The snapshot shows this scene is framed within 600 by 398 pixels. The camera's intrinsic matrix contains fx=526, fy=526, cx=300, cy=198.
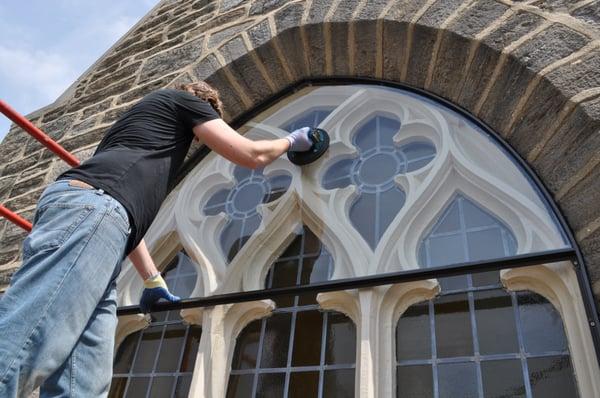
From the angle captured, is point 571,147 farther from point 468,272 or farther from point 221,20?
point 221,20

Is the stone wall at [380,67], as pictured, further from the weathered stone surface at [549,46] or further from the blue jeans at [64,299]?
the blue jeans at [64,299]

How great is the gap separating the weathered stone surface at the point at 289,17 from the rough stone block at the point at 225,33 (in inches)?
10.2

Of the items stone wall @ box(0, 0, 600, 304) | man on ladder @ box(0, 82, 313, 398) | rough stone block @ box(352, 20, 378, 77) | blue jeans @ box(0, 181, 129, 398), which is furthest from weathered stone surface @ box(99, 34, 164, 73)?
blue jeans @ box(0, 181, 129, 398)

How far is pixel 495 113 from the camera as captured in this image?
91.9 inches

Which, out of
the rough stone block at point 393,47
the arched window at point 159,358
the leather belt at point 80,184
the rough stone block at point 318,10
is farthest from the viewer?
the rough stone block at point 318,10

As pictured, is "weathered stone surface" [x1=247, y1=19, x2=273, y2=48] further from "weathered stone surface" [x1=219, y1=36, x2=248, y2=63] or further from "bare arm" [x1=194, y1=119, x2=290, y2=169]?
"bare arm" [x1=194, y1=119, x2=290, y2=169]

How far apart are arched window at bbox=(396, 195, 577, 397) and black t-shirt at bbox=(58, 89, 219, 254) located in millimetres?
1042

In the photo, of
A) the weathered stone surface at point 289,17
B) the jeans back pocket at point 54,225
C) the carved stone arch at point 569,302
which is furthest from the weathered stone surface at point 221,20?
the carved stone arch at point 569,302

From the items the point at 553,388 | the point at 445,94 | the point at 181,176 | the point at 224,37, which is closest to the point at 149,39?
the point at 224,37

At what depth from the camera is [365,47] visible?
9.41ft

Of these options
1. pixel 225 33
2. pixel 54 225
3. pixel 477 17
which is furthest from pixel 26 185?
pixel 477 17

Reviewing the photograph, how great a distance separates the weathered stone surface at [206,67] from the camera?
322 cm

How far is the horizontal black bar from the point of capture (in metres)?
1.76

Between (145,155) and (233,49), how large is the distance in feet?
5.65
